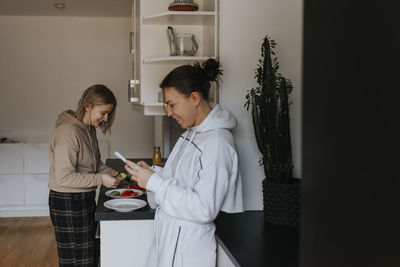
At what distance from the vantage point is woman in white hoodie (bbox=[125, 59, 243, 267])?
1518 mm

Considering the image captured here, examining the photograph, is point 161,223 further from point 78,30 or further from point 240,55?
point 78,30

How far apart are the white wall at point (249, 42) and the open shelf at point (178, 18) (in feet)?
0.74

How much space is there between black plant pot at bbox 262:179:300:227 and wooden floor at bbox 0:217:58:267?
2607 mm

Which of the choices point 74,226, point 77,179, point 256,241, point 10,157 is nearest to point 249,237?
point 256,241

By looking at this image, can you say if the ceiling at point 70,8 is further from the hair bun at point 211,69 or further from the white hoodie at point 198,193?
the white hoodie at point 198,193

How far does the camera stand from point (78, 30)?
19.2 ft

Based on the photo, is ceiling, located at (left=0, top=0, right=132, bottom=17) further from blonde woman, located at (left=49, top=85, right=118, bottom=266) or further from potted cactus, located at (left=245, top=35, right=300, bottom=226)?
potted cactus, located at (left=245, top=35, right=300, bottom=226)

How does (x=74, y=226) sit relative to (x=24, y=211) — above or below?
above

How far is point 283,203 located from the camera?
5.94 feet

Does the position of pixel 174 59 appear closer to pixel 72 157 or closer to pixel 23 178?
pixel 72 157

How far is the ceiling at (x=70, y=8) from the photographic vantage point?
4.92 meters

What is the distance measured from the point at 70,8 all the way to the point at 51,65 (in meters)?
0.95

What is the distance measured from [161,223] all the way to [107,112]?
1055mm

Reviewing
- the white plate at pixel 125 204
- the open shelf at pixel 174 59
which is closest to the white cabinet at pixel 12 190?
the open shelf at pixel 174 59
